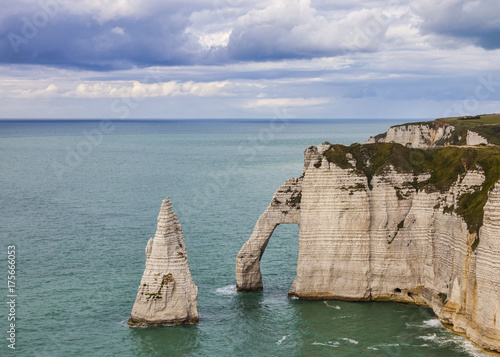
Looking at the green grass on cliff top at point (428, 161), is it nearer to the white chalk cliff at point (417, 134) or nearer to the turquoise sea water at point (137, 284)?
the turquoise sea water at point (137, 284)

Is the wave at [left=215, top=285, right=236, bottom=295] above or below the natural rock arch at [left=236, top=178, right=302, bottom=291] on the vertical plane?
below

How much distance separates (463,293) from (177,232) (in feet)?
57.5

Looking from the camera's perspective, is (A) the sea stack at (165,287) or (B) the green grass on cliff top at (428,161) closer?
(A) the sea stack at (165,287)

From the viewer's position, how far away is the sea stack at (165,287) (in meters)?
36.3

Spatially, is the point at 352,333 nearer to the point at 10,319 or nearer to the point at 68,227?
the point at 10,319

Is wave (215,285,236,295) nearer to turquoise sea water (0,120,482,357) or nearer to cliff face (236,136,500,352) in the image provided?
turquoise sea water (0,120,482,357)

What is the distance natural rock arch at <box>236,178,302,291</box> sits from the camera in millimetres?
43094

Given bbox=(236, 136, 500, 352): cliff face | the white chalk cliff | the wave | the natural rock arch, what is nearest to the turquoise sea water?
the wave

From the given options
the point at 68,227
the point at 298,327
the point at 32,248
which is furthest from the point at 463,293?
the point at 68,227

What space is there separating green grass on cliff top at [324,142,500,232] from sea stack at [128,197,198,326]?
499 inches

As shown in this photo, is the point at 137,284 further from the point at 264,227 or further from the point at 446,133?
the point at 446,133

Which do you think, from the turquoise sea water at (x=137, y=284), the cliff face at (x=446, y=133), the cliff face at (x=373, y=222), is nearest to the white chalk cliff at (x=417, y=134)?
the cliff face at (x=446, y=133)

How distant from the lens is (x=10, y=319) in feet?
122

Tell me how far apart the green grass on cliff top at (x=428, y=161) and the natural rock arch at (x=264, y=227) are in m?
3.94
